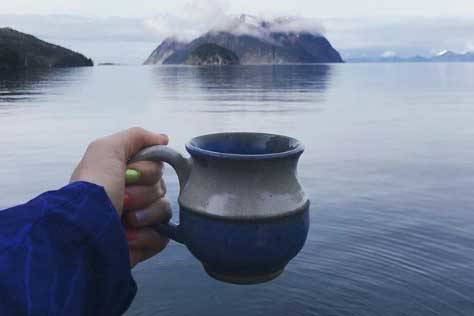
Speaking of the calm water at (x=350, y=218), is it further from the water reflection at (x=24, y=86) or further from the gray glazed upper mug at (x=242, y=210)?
the water reflection at (x=24, y=86)

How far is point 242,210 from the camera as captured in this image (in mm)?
2316

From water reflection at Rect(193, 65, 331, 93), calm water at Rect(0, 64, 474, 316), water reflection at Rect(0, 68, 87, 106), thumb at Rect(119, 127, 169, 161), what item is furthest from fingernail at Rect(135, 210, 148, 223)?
water reflection at Rect(193, 65, 331, 93)

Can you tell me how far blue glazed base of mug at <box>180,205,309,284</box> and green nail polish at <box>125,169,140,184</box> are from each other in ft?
0.90

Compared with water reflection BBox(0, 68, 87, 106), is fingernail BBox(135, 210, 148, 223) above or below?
above

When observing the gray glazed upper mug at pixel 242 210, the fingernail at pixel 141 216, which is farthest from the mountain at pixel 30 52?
the gray glazed upper mug at pixel 242 210

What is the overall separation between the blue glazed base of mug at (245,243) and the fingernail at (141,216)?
0.21 metres

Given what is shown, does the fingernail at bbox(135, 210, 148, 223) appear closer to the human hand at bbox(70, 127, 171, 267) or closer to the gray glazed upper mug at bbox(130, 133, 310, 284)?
the human hand at bbox(70, 127, 171, 267)

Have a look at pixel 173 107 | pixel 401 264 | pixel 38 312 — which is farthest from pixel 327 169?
pixel 173 107

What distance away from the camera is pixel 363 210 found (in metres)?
12.0

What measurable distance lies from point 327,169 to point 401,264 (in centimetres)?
777

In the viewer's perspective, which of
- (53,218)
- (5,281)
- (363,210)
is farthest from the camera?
(363,210)

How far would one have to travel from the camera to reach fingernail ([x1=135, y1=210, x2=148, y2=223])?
8.52 ft

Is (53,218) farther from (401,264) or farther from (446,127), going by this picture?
(446,127)

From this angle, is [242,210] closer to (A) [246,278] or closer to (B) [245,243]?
(B) [245,243]
